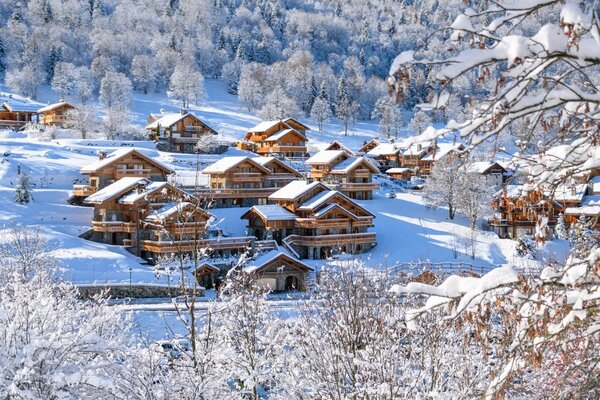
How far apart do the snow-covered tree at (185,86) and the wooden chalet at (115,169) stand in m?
61.5

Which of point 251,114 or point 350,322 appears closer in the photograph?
point 350,322

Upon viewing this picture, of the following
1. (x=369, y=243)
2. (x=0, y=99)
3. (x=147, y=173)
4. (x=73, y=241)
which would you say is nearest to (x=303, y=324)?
(x=73, y=241)

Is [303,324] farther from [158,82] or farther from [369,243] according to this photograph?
[158,82]

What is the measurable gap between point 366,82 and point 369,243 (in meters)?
104

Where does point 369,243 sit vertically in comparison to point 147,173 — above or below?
below

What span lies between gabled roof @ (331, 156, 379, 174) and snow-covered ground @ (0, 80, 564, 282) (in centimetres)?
331

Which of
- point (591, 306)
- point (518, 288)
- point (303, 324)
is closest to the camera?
point (591, 306)

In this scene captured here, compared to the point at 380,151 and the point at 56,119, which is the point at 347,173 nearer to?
the point at 380,151

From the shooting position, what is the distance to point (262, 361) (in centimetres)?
1727

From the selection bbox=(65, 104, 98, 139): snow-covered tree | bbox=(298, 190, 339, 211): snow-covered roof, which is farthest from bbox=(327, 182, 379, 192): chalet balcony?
bbox=(65, 104, 98, 139): snow-covered tree

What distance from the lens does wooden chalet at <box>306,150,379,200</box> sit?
63750mm

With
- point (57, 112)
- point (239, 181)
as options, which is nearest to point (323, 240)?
point (239, 181)

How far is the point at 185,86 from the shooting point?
11469 cm

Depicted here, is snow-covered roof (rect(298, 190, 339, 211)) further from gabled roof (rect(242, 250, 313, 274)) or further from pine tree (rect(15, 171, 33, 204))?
pine tree (rect(15, 171, 33, 204))
